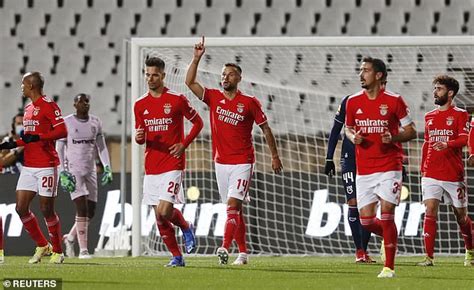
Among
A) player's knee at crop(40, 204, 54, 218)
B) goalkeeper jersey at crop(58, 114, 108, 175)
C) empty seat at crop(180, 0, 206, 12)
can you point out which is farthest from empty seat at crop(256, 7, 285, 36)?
player's knee at crop(40, 204, 54, 218)

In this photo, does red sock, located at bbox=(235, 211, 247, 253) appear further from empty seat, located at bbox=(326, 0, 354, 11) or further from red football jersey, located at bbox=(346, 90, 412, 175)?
empty seat, located at bbox=(326, 0, 354, 11)

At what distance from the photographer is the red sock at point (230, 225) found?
30.3 feet

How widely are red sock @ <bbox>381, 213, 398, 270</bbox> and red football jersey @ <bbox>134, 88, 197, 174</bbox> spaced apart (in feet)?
6.79

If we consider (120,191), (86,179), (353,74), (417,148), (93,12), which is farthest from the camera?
(93,12)

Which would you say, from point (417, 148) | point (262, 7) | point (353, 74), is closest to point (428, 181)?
point (417, 148)

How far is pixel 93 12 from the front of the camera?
73.2 ft

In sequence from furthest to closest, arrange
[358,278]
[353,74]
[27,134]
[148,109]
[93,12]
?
[93,12] → [353,74] → [27,134] → [148,109] → [358,278]

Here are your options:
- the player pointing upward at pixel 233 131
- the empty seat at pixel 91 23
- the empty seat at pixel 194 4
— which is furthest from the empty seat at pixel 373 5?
the player pointing upward at pixel 233 131

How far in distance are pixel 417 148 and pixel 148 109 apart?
7.52m

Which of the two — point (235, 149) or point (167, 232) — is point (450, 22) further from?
point (167, 232)

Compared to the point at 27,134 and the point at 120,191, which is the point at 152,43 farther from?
the point at 27,134

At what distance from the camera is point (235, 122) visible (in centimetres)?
956

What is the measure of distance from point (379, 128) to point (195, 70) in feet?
6.82

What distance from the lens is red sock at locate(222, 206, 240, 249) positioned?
364 inches
